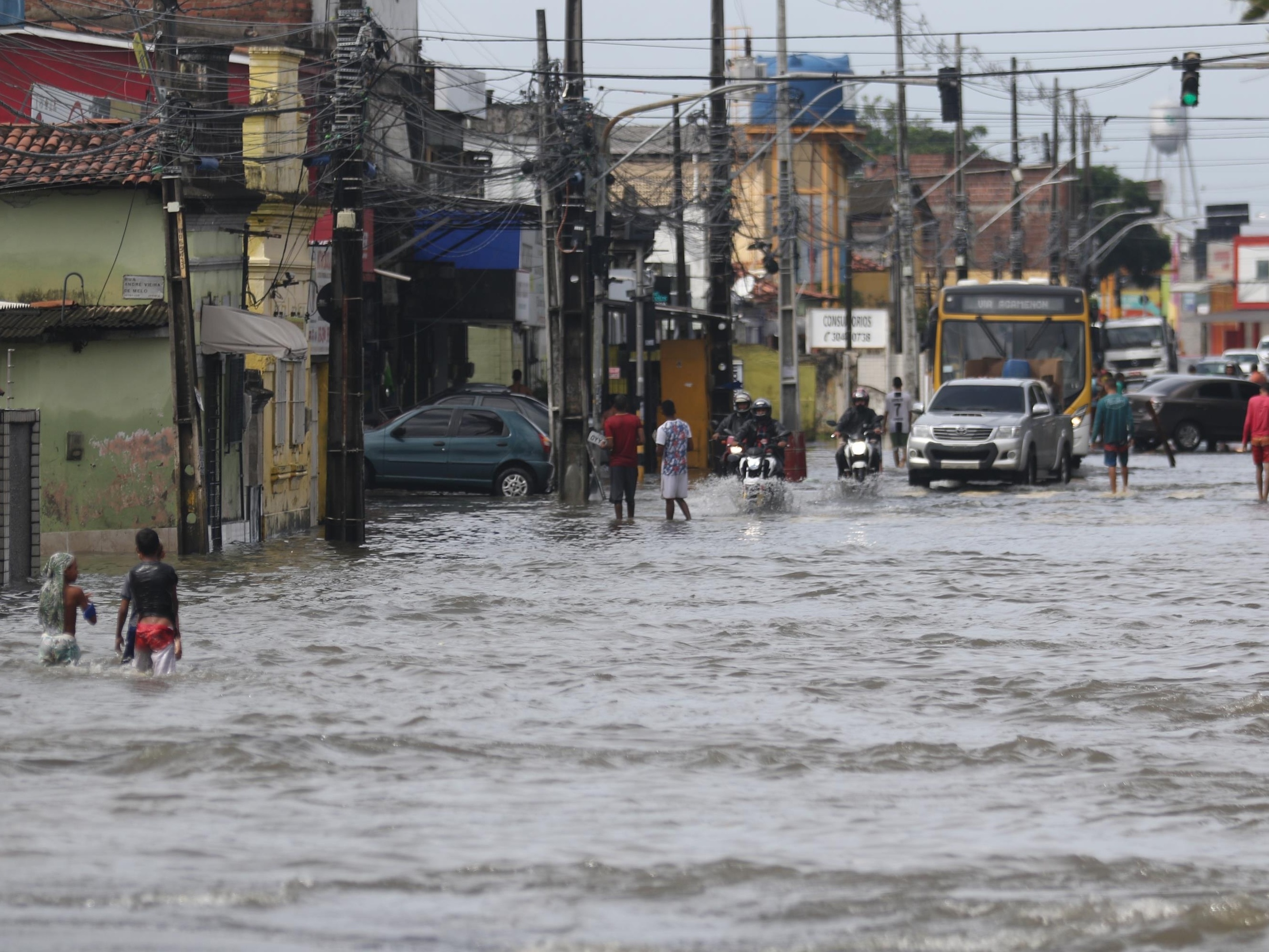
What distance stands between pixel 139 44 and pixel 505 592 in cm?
772

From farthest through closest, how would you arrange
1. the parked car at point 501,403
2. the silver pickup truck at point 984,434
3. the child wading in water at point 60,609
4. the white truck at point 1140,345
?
the white truck at point 1140,345 → the silver pickup truck at point 984,434 → the parked car at point 501,403 → the child wading in water at point 60,609

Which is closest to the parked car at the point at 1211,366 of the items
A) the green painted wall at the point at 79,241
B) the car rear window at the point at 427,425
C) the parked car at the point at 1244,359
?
the parked car at the point at 1244,359

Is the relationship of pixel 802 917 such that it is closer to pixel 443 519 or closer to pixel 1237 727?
pixel 1237 727

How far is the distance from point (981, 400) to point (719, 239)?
853 centimetres

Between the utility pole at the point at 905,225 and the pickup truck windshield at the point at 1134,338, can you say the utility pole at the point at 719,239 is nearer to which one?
the utility pole at the point at 905,225

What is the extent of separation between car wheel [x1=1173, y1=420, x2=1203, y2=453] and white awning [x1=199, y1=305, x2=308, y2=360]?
101 feet

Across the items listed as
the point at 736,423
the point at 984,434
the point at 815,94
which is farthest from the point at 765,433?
the point at 815,94

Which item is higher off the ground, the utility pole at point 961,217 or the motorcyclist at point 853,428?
the utility pole at point 961,217

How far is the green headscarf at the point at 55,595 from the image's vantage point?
12648mm

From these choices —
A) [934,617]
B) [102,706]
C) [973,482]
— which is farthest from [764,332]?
[102,706]

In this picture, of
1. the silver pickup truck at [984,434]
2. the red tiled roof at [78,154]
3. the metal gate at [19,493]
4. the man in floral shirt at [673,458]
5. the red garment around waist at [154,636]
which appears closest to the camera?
the red garment around waist at [154,636]

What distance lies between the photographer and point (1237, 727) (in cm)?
1111

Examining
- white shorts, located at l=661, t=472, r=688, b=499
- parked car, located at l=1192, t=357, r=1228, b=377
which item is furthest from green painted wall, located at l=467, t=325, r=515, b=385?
parked car, located at l=1192, t=357, r=1228, b=377

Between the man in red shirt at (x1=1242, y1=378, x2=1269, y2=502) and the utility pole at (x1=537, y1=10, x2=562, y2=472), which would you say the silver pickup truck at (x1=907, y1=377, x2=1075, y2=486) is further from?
the utility pole at (x1=537, y1=10, x2=562, y2=472)
